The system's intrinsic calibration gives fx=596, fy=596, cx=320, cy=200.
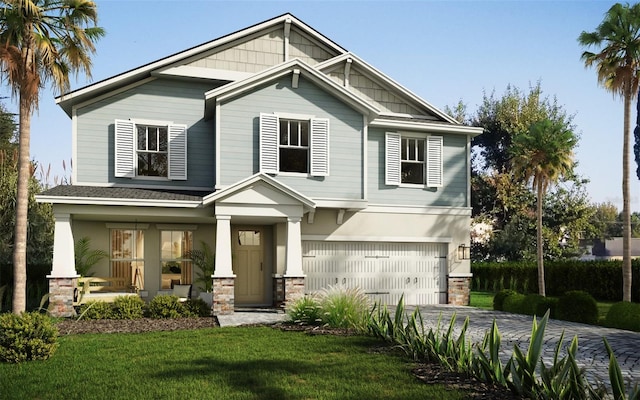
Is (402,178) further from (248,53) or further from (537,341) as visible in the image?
(537,341)

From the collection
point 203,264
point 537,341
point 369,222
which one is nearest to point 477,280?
point 369,222

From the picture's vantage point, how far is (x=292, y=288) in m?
16.3

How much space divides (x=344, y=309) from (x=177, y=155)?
8072mm

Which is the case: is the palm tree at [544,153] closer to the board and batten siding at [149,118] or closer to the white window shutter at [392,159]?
the white window shutter at [392,159]

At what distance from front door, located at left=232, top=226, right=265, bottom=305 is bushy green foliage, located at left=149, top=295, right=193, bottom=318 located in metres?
3.14

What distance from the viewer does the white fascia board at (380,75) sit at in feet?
64.9

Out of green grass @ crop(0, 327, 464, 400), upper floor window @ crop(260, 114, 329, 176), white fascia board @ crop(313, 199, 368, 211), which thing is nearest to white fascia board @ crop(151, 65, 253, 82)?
upper floor window @ crop(260, 114, 329, 176)

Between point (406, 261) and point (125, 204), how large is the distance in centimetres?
911

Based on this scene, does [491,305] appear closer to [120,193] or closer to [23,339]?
[120,193]

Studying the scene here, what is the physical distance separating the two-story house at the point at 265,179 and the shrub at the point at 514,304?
2.32 metres

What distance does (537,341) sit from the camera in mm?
7000

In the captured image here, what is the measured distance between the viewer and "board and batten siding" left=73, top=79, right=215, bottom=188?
1758 centimetres

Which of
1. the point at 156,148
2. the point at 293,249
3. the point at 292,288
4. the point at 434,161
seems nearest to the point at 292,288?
the point at 292,288

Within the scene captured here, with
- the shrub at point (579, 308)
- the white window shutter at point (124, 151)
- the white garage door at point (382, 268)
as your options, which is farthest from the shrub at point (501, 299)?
the white window shutter at point (124, 151)
